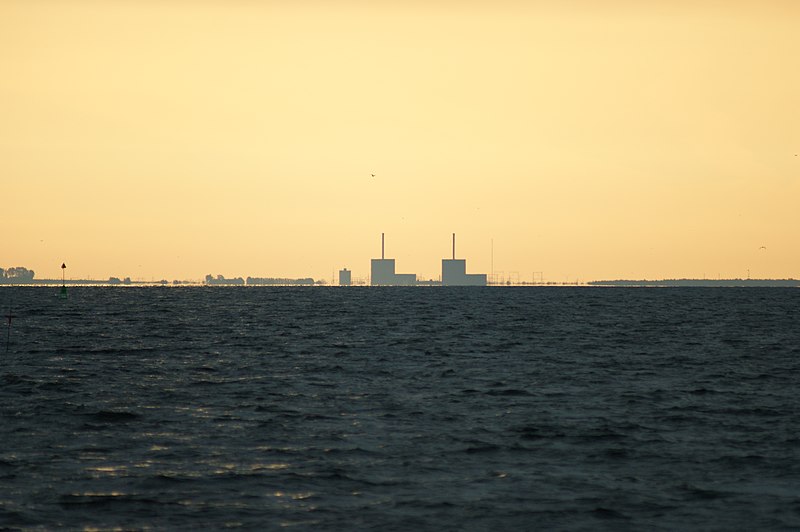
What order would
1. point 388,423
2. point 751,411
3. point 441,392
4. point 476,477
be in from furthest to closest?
point 441,392, point 751,411, point 388,423, point 476,477

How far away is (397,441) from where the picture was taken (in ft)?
100

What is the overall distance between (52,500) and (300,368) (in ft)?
101

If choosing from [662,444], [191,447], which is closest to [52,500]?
[191,447]

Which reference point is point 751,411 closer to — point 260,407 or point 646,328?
point 260,407

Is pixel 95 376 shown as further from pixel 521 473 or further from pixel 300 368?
pixel 521 473

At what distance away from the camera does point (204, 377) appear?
48.5 m

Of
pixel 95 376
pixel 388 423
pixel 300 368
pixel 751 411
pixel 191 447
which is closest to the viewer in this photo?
pixel 191 447

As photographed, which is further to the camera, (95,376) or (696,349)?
(696,349)

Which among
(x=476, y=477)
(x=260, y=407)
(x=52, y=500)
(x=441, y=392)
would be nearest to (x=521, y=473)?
(x=476, y=477)

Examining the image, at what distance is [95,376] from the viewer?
48.5m

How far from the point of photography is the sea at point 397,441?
22344mm

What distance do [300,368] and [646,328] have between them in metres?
51.5

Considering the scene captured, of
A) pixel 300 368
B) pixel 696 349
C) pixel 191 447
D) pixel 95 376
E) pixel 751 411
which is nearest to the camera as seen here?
pixel 191 447

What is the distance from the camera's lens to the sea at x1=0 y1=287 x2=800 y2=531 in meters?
22.3
